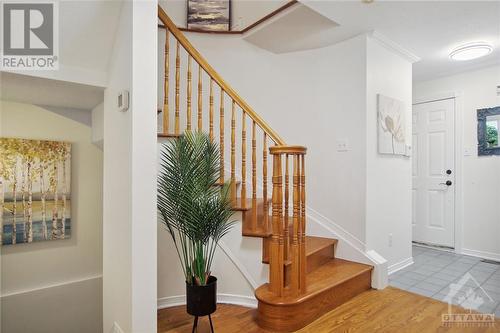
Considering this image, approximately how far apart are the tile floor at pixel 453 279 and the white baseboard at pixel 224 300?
1487 millimetres

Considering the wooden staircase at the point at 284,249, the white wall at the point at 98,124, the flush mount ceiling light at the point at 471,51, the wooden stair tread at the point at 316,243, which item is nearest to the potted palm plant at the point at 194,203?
the wooden staircase at the point at 284,249

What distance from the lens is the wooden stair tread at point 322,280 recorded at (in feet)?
6.79

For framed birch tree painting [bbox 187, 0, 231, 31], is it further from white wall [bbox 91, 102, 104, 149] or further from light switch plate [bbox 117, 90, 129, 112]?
light switch plate [bbox 117, 90, 129, 112]

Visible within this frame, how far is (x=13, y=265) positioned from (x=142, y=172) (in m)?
2.15

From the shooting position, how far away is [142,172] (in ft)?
5.61

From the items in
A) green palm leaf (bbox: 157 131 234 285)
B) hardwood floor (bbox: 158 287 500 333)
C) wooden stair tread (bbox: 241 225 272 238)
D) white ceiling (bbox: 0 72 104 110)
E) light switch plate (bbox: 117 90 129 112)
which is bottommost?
hardwood floor (bbox: 158 287 500 333)

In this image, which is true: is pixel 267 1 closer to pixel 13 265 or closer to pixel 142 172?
pixel 142 172

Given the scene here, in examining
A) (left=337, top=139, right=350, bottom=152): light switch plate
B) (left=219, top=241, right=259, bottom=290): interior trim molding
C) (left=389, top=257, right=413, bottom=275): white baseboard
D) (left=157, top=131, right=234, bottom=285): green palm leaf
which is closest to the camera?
(left=157, top=131, right=234, bottom=285): green palm leaf

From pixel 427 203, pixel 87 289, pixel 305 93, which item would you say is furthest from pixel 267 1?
pixel 87 289

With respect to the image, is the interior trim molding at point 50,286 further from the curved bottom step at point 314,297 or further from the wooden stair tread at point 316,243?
the wooden stair tread at point 316,243

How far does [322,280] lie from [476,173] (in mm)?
2842

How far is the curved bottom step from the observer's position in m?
2.03

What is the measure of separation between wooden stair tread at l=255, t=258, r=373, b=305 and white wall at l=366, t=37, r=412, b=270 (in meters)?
0.31

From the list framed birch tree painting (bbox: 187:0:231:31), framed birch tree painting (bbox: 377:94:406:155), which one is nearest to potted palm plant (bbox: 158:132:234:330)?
framed birch tree painting (bbox: 377:94:406:155)
